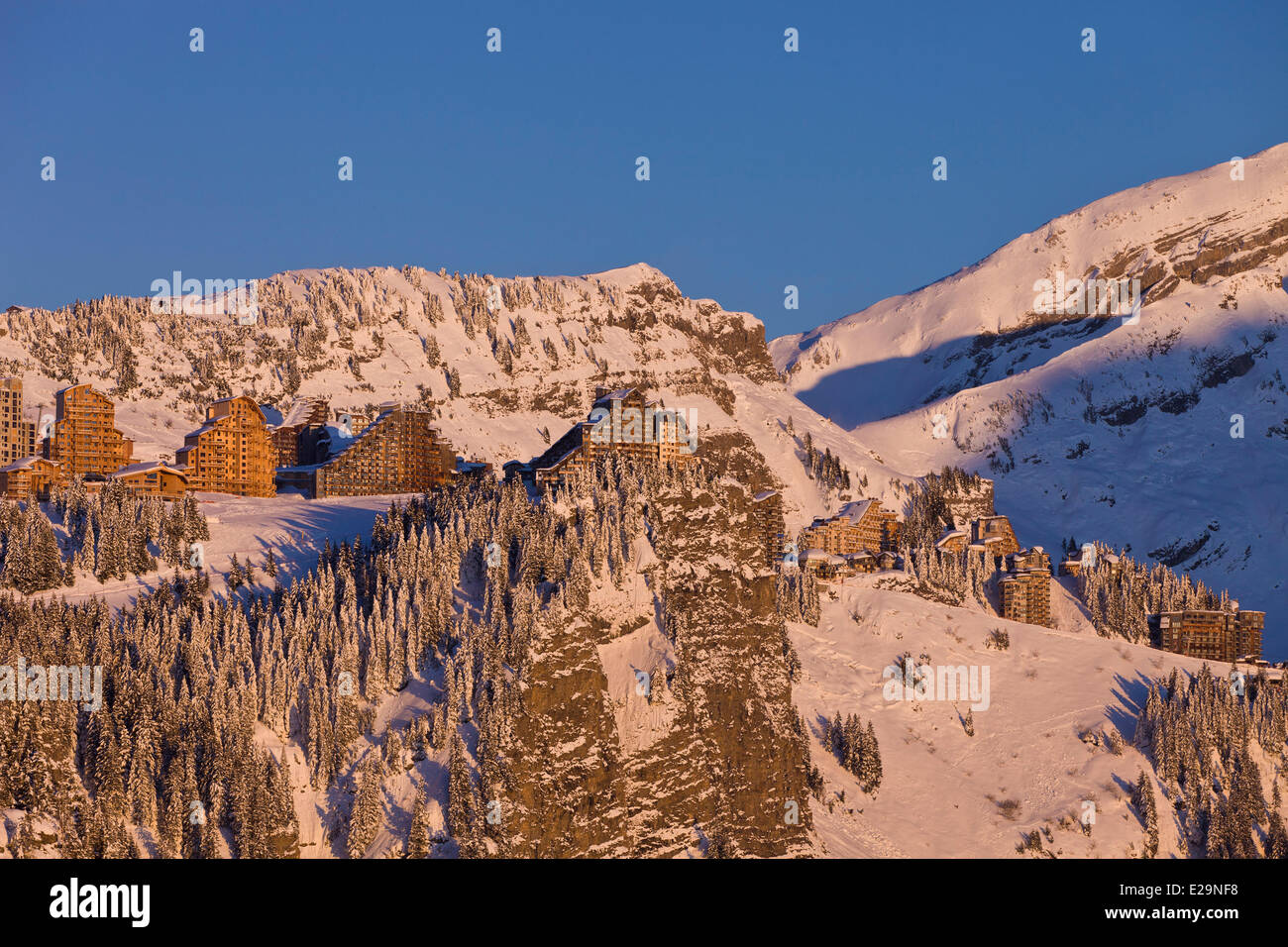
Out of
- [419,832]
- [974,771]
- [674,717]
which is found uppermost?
[674,717]

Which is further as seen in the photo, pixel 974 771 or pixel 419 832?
pixel 974 771

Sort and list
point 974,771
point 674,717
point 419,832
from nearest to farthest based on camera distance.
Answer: point 419,832 → point 674,717 → point 974,771

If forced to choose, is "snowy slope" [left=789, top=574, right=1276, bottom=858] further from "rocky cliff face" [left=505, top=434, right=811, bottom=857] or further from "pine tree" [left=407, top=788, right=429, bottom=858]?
"pine tree" [left=407, top=788, right=429, bottom=858]

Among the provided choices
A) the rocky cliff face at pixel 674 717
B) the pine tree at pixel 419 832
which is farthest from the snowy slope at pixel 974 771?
the pine tree at pixel 419 832

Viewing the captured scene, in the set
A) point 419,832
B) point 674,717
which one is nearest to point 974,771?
point 674,717

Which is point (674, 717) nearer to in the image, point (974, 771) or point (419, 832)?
point (419, 832)

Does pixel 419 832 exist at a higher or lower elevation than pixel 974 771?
higher

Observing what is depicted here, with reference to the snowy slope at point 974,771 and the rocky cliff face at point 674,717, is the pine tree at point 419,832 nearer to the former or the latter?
the rocky cliff face at point 674,717

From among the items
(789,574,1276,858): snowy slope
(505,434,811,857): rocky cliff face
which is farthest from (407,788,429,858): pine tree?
(789,574,1276,858): snowy slope

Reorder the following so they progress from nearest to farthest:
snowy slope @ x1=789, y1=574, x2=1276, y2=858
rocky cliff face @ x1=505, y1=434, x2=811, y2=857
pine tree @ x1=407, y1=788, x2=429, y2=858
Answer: pine tree @ x1=407, y1=788, x2=429, y2=858, rocky cliff face @ x1=505, y1=434, x2=811, y2=857, snowy slope @ x1=789, y1=574, x2=1276, y2=858
